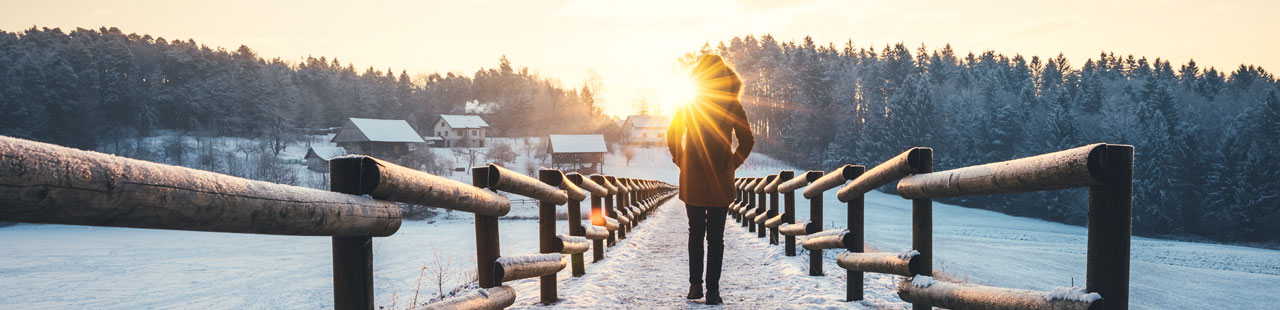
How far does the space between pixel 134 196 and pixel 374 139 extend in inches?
2851

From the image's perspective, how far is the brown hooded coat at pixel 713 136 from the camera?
529 cm

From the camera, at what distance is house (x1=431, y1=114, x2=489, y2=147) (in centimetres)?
8675

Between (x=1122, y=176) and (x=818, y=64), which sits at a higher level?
(x=818, y=64)

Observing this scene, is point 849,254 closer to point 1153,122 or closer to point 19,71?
point 1153,122

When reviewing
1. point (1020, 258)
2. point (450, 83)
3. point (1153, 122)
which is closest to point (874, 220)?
point (1020, 258)

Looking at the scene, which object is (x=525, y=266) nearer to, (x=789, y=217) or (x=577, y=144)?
(x=789, y=217)

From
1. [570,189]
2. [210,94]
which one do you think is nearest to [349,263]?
[570,189]

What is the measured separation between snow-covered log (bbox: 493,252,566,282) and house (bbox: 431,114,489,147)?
8342cm

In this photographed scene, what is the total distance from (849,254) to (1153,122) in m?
64.3

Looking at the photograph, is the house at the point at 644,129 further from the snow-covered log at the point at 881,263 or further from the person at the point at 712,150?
the snow-covered log at the point at 881,263

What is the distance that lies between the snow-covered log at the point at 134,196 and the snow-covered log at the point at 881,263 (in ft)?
10.8

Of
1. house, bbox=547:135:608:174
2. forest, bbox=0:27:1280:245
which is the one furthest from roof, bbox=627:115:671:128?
house, bbox=547:135:608:174

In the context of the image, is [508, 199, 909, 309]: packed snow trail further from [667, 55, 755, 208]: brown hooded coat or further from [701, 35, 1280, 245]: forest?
[701, 35, 1280, 245]: forest

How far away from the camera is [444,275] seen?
18656 millimetres
